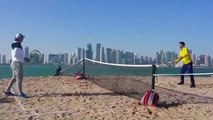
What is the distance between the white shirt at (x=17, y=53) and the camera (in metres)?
11.0

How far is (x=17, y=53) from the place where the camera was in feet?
36.2

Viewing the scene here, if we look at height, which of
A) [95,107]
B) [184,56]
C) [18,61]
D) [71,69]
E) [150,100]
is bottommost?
[95,107]

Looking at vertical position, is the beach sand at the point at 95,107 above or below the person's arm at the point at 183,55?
below

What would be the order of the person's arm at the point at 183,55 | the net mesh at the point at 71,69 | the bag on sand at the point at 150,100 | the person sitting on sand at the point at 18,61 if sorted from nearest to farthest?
the bag on sand at the point at 150,100
the person sitting on sand at the point at 18,61
the person's arm at the point at 183,55
the net mesh at the point at 71,69

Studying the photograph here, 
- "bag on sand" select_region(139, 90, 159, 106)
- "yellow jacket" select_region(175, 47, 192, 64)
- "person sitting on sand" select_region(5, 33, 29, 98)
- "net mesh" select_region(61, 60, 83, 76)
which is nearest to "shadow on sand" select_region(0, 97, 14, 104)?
"person sitting on sand" select_region(5, 33, 29, 98)

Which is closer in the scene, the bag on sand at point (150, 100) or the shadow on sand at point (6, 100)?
the bag on sand at point (150, 100)

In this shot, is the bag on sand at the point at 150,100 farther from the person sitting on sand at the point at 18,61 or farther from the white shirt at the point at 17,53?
the white shirt at the point at 17,53

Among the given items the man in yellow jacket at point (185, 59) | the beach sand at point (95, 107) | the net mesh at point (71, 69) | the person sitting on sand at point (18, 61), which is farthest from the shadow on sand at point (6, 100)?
the net mesh at point (71, 69)

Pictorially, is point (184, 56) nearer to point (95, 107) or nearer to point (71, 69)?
point (95, 107)

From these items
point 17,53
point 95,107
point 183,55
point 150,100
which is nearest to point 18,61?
point 17,53

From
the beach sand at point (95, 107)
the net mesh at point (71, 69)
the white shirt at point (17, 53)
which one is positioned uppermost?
the white shirt at point (17, 53)

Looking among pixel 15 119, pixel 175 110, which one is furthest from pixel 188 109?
pixel 15 119

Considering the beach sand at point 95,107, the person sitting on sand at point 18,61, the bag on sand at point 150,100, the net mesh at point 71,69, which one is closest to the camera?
the beach sand at point 95,107

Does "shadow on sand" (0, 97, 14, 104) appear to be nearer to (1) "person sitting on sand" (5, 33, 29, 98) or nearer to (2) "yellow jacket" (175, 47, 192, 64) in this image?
(1) "person sitting on sand" (5, 33, 29, 98)
